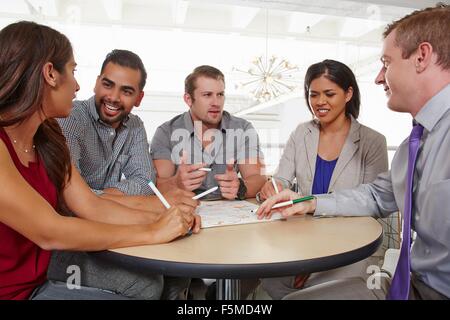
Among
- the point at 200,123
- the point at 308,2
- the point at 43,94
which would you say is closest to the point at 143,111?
the point at 308,2

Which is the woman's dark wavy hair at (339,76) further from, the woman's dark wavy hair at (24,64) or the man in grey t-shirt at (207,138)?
the woman's dark wavy hair at (24,64)

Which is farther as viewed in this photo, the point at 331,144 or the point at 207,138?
the point at 207,138

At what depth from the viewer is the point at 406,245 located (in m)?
1.10

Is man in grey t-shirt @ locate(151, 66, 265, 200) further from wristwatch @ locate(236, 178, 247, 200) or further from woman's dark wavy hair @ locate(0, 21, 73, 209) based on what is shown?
woman's dark wavy hair @ locate(0, 21, 73, 209)

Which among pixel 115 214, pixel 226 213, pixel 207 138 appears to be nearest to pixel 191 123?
pixel 207 138

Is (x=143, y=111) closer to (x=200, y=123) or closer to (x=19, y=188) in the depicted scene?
(x=200, y=123)

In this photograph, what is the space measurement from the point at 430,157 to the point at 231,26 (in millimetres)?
5934

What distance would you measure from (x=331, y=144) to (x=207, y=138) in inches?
31.7

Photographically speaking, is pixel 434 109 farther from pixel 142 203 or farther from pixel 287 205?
pixel 142 203

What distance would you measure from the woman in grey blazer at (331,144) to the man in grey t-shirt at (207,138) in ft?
0.93

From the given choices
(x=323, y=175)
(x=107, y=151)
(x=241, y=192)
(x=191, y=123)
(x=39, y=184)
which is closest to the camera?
(x=39, y=184)

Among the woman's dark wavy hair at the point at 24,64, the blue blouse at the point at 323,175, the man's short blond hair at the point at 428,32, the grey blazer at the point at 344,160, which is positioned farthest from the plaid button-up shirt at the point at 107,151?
the man's short blond hair at the point at 428,32

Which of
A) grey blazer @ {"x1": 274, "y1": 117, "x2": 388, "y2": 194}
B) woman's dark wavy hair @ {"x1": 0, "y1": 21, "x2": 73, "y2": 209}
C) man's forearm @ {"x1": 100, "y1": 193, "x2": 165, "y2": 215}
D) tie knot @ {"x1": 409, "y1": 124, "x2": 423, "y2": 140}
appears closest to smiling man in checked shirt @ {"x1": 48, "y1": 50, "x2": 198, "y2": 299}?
man's forearm @ {"x1": 100, "y1": 193, "x2": 165, "y2": 215}

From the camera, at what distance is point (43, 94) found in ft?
3.68
